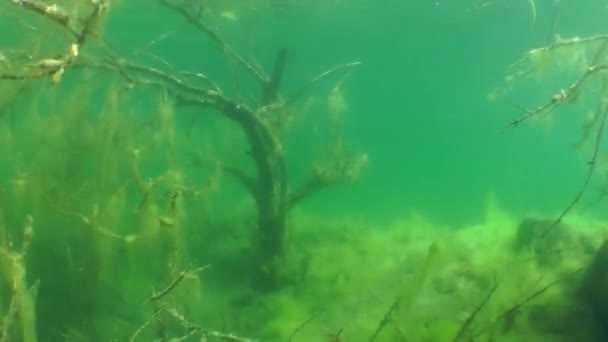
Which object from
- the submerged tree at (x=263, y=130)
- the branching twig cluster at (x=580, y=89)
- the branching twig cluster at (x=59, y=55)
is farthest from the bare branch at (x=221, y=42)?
the branching twig cluster at (x=59, y=55)

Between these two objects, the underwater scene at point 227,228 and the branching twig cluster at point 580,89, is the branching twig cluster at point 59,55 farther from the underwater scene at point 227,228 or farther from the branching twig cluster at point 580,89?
the branching twig cluster at point 580,89

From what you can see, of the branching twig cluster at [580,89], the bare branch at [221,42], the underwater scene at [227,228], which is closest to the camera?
the branching twig cluster at [580,89]

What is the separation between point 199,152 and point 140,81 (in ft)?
10.7

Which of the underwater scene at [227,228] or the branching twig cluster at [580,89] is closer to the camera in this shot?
the branching twig cluster at [580,89]

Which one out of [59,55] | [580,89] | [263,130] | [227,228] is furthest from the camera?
[227,228]

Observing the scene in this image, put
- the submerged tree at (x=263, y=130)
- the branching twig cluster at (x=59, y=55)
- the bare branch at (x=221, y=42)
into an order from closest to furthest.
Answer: the branching twig cluster at (x=59, y=55)
the submerged tree at (x=263, y=130)
the bare branch at (x=221, y=42)

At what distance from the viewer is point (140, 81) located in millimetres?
7719

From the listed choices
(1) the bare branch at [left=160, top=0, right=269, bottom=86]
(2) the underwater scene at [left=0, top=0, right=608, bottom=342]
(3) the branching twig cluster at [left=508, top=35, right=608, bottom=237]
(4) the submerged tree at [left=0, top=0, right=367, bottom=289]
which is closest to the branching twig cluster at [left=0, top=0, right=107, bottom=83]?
(2) the underwater scene at [left=0, top=0, right=608, bottom=342]

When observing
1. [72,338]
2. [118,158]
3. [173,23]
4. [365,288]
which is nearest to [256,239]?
[365,288]

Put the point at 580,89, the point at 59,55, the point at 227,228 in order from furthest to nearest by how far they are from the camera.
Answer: the point at 227,228, the point at 580,89, the point at 59,55

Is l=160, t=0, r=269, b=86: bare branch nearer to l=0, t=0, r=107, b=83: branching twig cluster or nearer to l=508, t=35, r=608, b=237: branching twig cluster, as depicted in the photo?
l=508, t=35, r=608, b=237: branching twig cluster

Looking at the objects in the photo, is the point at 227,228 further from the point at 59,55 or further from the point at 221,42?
the point at 59,55

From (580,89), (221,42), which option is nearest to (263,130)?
(221,42)

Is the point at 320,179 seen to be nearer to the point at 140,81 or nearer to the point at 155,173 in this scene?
the point at 155,173
